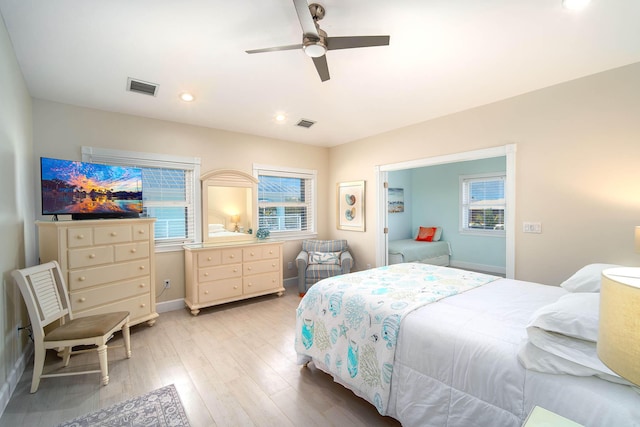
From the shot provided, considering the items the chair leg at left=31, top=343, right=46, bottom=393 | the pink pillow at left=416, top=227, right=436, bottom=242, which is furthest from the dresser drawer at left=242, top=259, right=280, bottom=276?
the pink pillow at left=416, top=227, right=436, bottom=242

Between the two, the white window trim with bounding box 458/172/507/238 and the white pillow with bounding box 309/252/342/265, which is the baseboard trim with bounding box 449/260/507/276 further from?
the white pillow with bounding box 309/252/342/265

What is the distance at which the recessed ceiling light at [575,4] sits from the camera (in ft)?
5.68

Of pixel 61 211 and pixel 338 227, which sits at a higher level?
pixel 61 211

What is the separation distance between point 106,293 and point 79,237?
0.61m

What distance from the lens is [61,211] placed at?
8.89 ft

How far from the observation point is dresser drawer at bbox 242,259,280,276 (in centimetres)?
403

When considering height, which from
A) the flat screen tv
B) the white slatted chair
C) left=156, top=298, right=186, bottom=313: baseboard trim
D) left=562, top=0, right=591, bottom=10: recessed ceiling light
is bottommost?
left=156, top=298, right=186, bottom=313: baseboard trim

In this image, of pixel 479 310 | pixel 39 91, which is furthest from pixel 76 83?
pixel 479 310

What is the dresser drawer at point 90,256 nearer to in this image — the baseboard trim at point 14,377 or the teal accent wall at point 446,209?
the baseboard trim at point 14,377

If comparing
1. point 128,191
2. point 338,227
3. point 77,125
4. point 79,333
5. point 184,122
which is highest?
point 184,122

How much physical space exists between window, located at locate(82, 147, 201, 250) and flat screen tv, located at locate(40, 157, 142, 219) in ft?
1.49

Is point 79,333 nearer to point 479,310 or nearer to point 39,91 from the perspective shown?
point 39,91

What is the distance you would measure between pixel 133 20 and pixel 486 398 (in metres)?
3.05

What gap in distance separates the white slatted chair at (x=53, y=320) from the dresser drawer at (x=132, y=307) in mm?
259
